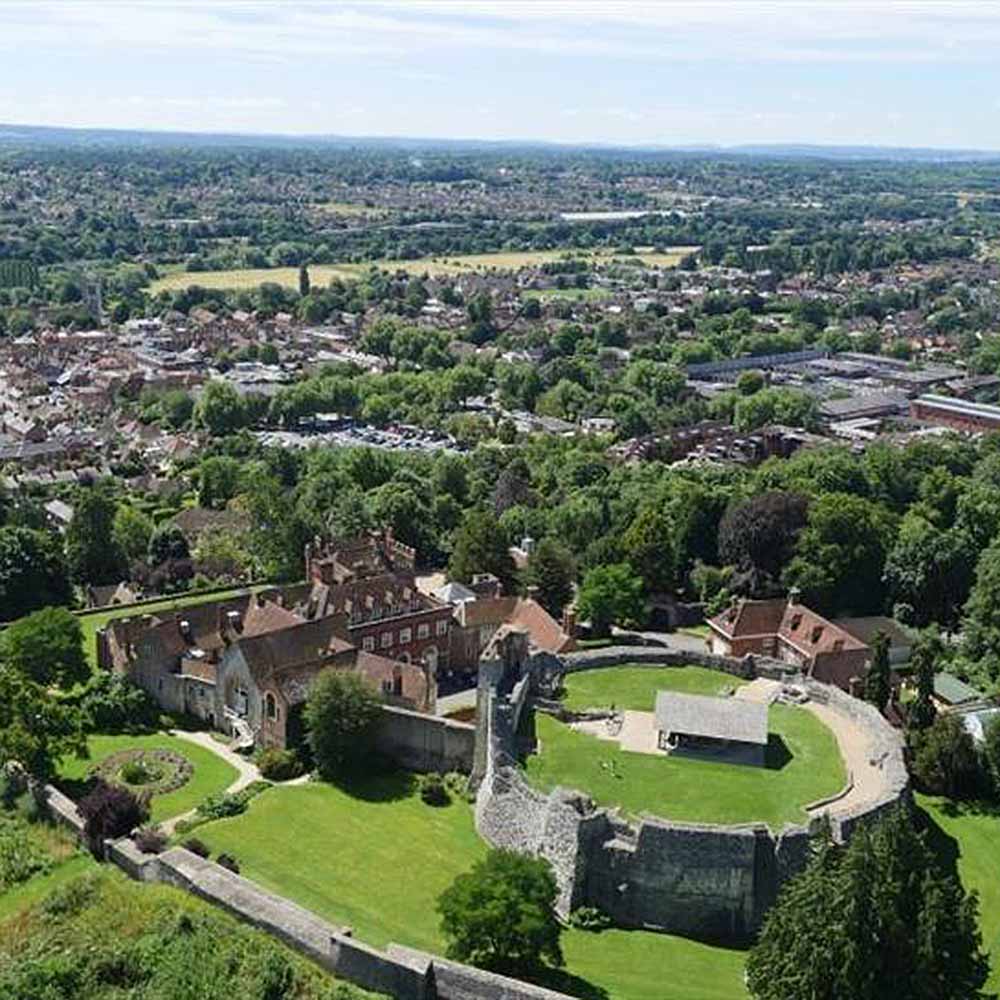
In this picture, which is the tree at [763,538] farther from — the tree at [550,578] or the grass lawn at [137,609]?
the grass lawn at [137,609]

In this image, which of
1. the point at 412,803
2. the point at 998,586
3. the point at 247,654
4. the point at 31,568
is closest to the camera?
the point at 412,803

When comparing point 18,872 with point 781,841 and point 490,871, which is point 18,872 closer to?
point 490,871

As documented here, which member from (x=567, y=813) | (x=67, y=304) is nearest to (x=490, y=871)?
(x=567, y=813)

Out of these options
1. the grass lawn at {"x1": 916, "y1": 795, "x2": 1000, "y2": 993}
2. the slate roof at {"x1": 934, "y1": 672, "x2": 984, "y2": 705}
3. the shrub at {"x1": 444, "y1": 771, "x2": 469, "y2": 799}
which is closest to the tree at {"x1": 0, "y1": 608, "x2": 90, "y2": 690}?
the shrub at {"x1": 444, "y1": 771, "x2": 469, "y2": 799}

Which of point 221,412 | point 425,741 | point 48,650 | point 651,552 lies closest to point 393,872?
point 425,741

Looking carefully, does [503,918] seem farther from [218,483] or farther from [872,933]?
[218,483]

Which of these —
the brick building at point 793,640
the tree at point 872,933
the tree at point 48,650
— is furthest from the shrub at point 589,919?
the tree at point 48,650
